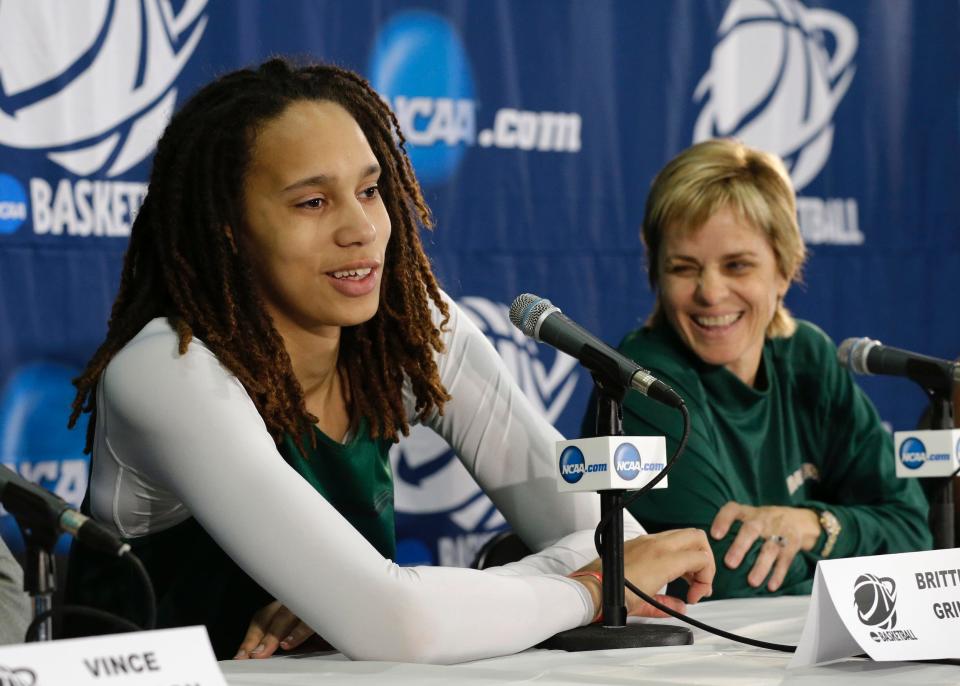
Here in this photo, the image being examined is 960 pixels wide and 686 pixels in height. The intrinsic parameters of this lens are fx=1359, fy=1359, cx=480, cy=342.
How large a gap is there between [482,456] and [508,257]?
1081 mm

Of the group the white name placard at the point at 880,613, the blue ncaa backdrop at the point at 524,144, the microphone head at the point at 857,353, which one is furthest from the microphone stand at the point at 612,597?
the blue ncaa backdrop at the point at 524,144

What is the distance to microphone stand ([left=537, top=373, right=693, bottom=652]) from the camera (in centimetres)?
137

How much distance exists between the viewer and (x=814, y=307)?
3336 mm

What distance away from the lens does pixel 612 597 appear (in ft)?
4.63

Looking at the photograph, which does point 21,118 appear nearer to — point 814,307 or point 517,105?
point 517,105

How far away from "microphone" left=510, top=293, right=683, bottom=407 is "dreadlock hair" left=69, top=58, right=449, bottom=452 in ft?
1.09

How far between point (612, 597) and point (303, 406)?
465 millimetres

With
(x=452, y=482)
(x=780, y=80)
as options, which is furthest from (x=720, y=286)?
(x=780, y=80)

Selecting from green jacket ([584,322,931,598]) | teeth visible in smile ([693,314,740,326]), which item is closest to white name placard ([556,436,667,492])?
green jacket ([584,322,931,598])

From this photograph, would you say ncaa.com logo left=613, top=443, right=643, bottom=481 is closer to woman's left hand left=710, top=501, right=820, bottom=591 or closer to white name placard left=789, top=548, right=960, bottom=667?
white name placard left=789, top=548, right=960, bottom=667

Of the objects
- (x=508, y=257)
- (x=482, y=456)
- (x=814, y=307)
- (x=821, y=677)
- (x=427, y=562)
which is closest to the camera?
(x=821, y=677)

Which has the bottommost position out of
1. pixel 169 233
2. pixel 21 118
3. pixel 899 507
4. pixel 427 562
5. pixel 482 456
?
pixel 427 562

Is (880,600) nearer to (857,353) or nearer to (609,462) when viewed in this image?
(609,462)

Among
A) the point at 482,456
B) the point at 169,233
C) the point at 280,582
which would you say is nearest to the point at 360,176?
the point at 169,233
